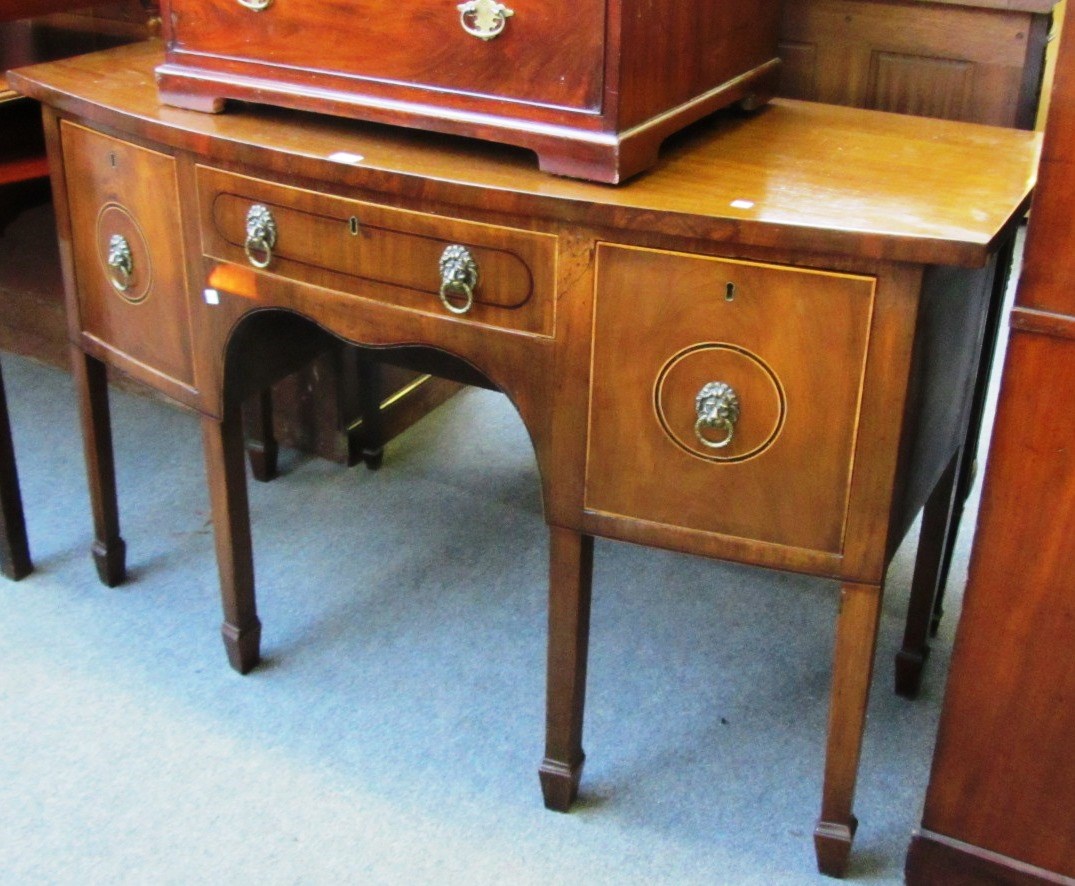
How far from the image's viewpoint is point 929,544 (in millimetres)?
1948

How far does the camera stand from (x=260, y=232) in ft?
5.53

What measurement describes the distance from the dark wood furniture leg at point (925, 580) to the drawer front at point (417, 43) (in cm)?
81

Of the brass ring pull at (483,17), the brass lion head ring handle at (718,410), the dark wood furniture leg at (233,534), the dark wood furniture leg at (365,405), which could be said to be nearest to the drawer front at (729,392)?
the brass lion head ring handle at (718,410)

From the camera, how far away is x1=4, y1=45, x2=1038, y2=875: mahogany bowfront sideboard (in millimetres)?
1396

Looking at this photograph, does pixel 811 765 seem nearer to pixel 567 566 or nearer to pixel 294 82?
pixel 567 566

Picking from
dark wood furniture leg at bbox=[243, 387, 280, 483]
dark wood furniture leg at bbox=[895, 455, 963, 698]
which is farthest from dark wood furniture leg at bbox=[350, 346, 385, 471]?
dark wood furniture leg at bbox=[895, 455, 963, 698]

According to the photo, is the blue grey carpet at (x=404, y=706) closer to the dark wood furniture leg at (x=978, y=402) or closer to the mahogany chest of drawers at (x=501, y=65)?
the dark wood furniture leg at (x=978, y=402)

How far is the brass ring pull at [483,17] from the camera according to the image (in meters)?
1.51

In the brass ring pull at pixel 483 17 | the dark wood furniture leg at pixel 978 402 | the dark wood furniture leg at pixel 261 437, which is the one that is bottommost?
the dark wood furniture leg at pixel 261 437

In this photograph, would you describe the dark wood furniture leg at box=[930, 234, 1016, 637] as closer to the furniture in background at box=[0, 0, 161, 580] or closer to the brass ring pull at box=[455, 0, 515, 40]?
the brass ring pull at box=[455, 0, 515, 40]

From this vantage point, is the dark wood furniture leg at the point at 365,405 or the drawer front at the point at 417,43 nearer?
the drawer front at the point at 417,43

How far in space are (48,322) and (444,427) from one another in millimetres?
925

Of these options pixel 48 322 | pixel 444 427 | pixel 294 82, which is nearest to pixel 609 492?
pixel 294 82

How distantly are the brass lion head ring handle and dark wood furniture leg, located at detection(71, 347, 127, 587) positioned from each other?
1.08 metres
